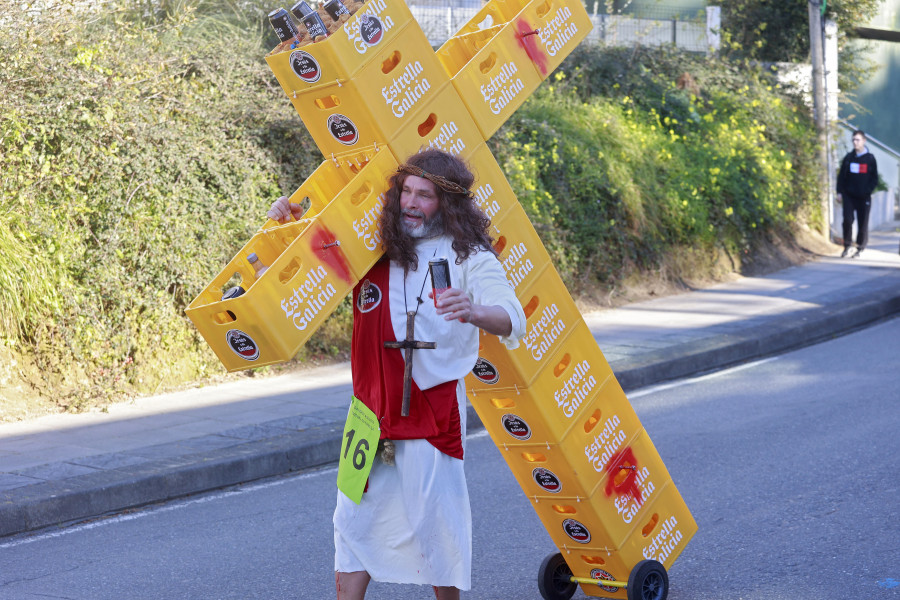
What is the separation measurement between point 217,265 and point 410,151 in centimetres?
600

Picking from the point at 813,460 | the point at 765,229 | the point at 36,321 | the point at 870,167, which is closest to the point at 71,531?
the point at 36,321

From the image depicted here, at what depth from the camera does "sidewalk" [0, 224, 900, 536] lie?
6230mm

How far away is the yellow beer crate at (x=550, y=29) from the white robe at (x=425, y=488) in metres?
1.07

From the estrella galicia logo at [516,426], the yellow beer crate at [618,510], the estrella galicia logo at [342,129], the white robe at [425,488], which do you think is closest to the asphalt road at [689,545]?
the yellow beer crate at [618,510]

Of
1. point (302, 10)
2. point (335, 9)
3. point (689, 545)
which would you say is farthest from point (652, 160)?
point (302, 10)

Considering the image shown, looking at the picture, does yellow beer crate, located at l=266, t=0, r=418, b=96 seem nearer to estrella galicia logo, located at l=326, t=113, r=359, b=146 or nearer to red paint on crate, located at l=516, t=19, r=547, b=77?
estrella galicia logo, located at l=326, t=113, r=359, b=146

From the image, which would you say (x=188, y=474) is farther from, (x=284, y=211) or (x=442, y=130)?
(x=442, y=130)

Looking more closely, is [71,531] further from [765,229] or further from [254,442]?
[765,229]

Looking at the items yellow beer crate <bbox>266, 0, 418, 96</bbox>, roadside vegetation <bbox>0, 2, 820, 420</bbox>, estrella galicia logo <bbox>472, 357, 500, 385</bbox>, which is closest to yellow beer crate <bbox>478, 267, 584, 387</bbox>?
estrella galicia logo <bbox>472, 357, 500, 385</bbox>

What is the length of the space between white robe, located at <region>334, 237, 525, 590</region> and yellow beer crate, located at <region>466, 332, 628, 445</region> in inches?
20.7

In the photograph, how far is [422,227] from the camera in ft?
11.2

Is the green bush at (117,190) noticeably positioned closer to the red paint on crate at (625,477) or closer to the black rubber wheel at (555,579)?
the black rubber wheel at (555,579)

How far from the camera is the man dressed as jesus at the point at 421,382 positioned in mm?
3367

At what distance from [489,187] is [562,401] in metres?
0.89
